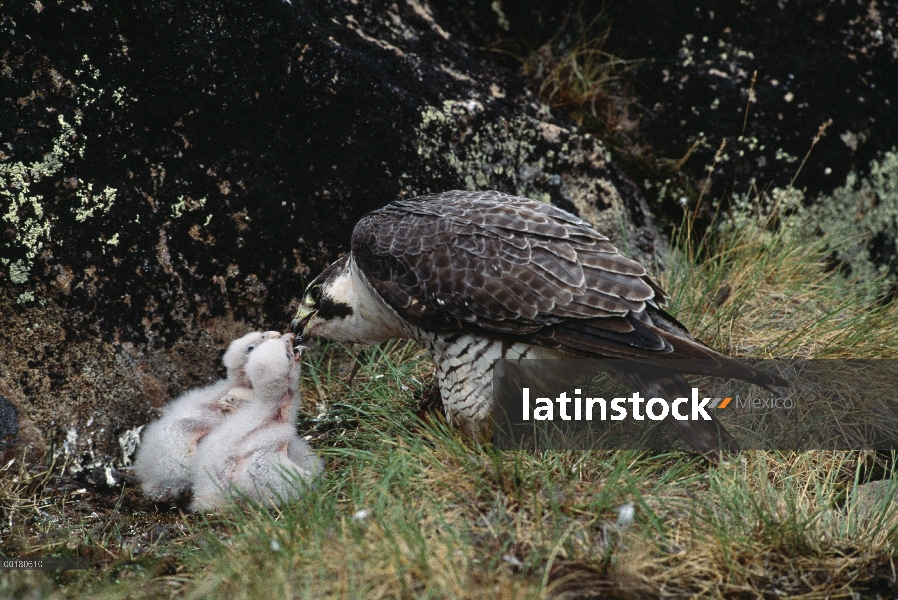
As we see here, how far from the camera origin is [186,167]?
11.8ft

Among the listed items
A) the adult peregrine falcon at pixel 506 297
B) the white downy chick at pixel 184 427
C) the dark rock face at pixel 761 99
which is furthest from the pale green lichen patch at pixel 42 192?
the dark rock face at pixel 761 99

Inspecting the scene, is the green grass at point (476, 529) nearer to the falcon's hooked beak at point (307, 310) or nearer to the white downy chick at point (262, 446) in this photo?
the white downy chick at point (262, 446)

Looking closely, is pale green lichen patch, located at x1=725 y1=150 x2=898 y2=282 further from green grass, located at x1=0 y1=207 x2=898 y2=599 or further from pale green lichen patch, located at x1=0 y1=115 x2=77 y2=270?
pale green lichen patch, located at x1=0 y1=115 x2=77 y2=270

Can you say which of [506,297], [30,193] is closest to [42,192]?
[30,193]

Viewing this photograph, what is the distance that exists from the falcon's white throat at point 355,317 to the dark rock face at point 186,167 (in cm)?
54

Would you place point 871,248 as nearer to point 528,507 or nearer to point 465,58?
point 465,58

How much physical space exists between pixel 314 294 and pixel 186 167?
2.82 ft

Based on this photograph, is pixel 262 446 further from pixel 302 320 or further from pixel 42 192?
pixel 42 192

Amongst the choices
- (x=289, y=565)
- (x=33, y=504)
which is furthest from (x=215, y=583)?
(x=33, y=504)

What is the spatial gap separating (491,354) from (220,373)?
58.1 inches

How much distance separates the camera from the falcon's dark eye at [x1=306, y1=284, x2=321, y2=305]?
3.44 metres

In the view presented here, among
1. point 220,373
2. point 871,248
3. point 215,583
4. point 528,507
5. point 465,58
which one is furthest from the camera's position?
point 871,248

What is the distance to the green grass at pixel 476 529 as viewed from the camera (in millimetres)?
2352

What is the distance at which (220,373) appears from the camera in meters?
3.75
